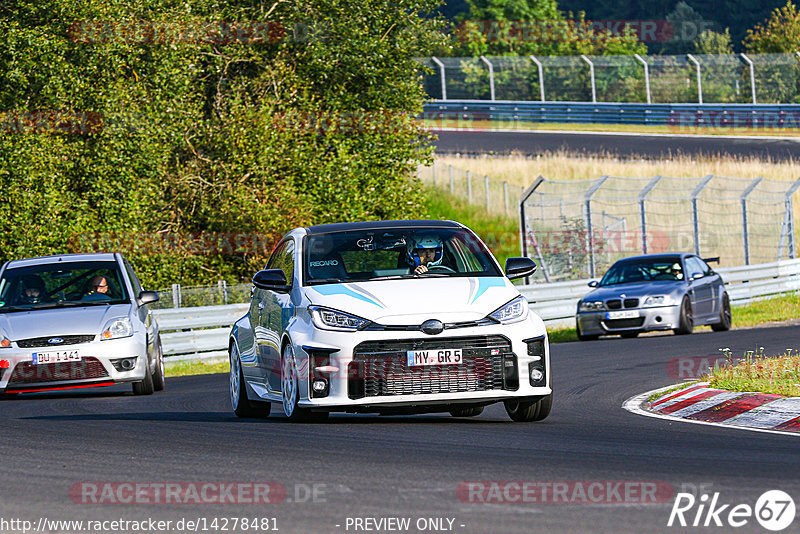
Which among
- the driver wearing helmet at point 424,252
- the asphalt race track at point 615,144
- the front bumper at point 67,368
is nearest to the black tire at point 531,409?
the driver wearing helmet at point 424,252

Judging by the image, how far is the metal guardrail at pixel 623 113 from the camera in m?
52.9

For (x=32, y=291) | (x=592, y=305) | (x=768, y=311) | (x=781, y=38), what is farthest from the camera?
(x=781, y=38)

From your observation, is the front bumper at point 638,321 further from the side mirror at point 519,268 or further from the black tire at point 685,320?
the side mirror at point 519,268

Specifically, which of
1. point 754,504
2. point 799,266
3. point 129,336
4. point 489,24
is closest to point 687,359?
point 129,336

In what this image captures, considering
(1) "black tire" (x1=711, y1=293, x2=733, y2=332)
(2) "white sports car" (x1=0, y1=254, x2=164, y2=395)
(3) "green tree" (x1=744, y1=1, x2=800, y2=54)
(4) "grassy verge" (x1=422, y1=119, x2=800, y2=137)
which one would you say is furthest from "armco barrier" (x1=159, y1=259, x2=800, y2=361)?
(3) "green tree" (x1=744, y1=1, x2=800, y2=54)

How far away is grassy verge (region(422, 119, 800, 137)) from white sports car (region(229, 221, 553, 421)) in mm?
42484

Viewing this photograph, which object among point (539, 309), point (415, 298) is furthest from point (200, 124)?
point (415, 298)

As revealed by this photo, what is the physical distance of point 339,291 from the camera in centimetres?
1015

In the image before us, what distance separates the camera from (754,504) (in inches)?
250

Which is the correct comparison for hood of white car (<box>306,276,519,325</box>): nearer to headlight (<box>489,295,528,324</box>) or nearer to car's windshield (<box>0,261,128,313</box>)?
headlight (<box>489,295,528,324</box>)

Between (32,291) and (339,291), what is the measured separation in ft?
22.6

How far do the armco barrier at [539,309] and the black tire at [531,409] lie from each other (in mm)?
12955

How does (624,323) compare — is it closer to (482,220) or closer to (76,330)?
(76,330)

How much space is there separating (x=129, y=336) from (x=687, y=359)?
6.85m
